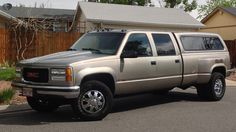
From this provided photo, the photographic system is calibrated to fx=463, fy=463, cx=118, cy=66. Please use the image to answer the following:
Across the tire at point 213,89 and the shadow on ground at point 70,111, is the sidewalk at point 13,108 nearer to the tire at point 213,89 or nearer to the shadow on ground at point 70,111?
the shadow on ground at point 70,111

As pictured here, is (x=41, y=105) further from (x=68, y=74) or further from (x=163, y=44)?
(x=163, y=44)

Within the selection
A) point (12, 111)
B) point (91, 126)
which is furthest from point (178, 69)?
point (12, 111)

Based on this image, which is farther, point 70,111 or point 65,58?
point 70,111

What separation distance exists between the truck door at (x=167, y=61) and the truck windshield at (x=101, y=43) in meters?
1.02

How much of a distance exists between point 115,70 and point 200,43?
3.48 metres

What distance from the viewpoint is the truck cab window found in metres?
9.82

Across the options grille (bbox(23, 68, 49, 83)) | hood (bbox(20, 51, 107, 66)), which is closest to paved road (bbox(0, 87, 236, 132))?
grille (bbox(23, 68, 49, 83))

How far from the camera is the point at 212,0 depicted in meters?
66.4

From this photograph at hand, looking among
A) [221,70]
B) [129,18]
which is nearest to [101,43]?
[221,70]

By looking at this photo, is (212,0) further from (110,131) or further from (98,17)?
(110,131)

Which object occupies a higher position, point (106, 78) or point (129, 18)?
point (129, 18)

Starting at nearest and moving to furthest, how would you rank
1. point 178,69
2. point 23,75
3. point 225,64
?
point 23,75 < point 178,69 < point 225,64

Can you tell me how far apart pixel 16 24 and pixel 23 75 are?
42.2 ft

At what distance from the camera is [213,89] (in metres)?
11.9
